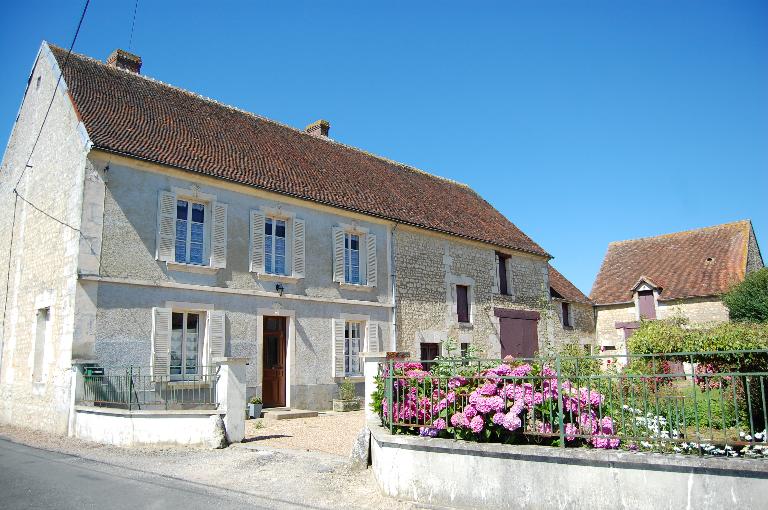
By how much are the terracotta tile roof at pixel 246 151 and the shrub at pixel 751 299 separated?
25.2 feet

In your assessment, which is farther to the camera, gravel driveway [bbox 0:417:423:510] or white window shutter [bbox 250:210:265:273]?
white window shutter [bbox 250:210:265:273]

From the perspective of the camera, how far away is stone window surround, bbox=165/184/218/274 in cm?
1236

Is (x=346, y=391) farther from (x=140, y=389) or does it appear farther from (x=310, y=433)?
(x=140, y=389)

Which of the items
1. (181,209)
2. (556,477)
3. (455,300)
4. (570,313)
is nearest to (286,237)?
(181,209)

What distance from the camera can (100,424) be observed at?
9.96 metres

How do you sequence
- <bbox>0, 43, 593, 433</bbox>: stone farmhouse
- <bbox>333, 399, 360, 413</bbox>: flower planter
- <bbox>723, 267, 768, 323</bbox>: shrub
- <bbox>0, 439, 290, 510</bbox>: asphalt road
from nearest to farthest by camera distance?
<bbox>0, 439, 290, 510</bbox>: asphalt road, <bbox>0, 43, 593, 433</bbox>: stone farmhouse, <bbox>333, 399, 360, 413</bbox>: flower planter, <bbox>723, 267, 768, 323</bbox>: shrub

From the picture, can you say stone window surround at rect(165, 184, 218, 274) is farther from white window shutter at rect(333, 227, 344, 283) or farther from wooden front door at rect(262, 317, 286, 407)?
white window shutter at rect(333, 227, 344, 283)

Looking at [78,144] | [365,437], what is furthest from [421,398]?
[78,144]

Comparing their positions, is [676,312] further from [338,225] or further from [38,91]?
[38,91]

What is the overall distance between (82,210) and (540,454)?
9.72 meters

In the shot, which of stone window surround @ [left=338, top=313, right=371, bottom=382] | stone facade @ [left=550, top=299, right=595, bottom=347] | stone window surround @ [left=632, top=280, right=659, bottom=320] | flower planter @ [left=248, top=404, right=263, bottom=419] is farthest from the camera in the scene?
stone window surround @ [left=632, top=280, right=659, bottom=320]

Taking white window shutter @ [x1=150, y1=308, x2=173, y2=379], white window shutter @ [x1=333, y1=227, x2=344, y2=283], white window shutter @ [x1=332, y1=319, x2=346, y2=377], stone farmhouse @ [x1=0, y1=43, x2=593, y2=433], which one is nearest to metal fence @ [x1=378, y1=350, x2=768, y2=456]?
stone farmhouse @ [x1=0, y1=43, x2=593, y2=433]

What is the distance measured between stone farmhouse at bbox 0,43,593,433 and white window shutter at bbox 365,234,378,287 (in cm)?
4

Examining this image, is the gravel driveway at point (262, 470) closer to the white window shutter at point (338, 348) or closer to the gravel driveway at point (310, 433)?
the gravel driveway at point (310, 433)
